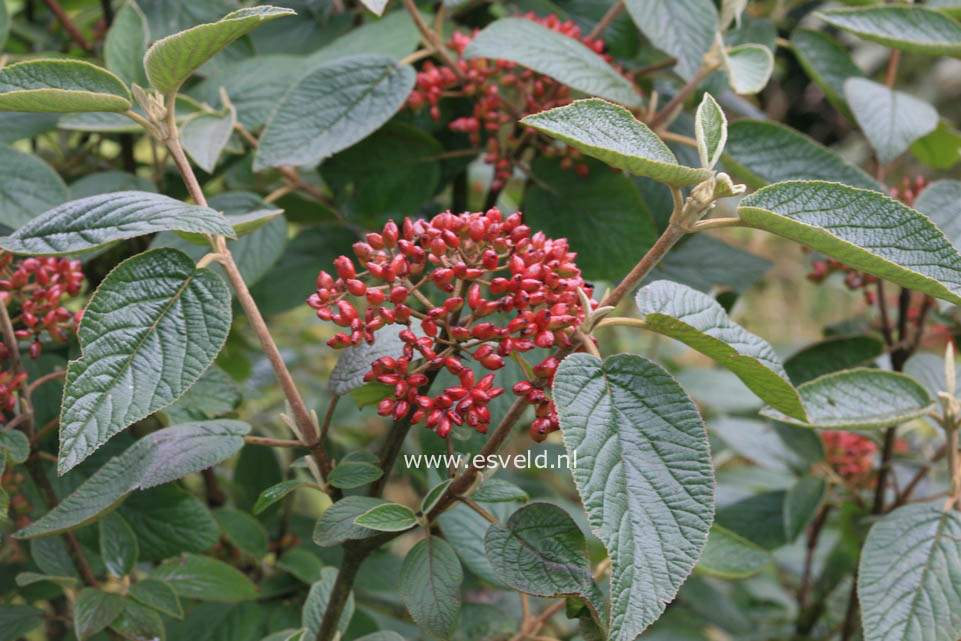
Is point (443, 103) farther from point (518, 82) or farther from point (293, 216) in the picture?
point (293, 216)

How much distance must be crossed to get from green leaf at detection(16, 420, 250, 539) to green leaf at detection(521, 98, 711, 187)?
34cm

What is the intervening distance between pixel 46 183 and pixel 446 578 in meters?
0.60

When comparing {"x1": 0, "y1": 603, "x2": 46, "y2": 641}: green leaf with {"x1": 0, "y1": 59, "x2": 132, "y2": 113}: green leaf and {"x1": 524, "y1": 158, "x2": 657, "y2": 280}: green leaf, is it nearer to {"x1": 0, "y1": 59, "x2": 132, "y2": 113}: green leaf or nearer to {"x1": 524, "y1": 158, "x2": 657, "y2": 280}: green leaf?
{"x1": 0, "y1": 59, "x2": 132, "y2": 113}: green leaf

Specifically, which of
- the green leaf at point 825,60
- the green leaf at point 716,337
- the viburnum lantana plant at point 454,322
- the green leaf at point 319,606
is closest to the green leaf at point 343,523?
the viburnum lantana plant at point 454,322

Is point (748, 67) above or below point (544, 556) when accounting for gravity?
above

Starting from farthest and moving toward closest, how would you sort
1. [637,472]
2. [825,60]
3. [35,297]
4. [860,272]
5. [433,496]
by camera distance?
[825,60] < [860,272] < [35,297] < [433,496] < [637,472]

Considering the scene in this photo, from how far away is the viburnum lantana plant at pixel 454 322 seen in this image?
571 millimetres

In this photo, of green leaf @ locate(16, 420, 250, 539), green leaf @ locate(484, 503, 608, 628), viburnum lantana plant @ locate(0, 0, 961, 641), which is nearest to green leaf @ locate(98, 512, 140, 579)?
viburnum lantana plant @ locate(0, 0, 961, 641)

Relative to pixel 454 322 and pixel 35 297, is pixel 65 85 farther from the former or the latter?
pixel 454 322

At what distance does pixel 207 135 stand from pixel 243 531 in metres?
0.44

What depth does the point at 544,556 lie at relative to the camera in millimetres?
622

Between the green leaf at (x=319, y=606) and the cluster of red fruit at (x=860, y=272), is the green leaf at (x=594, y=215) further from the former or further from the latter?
the green leaf at (x=319, y=606)

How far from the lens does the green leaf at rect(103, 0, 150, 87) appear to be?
3.11ft

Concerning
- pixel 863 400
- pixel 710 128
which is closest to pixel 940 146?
pixel 863 400
